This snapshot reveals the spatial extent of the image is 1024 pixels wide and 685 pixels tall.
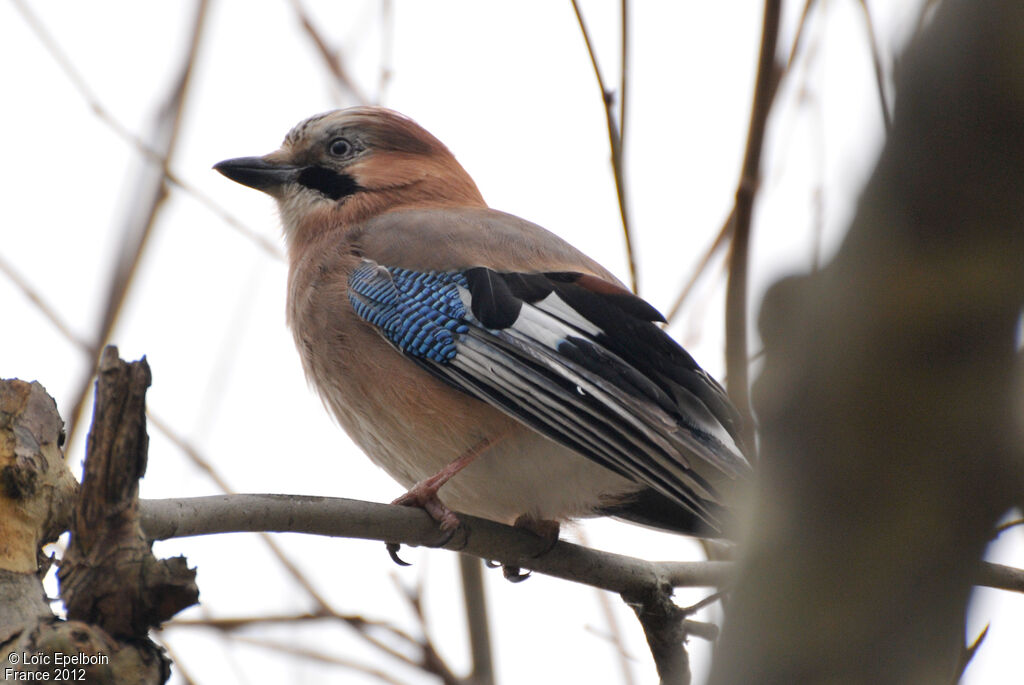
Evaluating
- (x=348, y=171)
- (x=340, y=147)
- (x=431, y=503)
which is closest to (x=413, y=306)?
(x=431, y=503)

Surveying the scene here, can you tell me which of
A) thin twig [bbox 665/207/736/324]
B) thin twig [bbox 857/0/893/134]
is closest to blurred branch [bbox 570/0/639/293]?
thin twig [bbox 665/207/736/324]

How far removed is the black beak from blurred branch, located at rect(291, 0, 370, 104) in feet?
2.74

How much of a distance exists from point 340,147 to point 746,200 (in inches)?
122

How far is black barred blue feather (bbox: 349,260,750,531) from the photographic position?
11.4 ft

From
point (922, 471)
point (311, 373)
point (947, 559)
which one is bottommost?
point (947, 559)

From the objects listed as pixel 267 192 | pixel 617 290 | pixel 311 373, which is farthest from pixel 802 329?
pixel 267 192

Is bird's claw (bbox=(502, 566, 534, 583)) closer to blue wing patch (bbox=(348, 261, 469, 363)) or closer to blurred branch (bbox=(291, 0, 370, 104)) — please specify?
blue wing patch (bbox=(348, 261, 469, 363))

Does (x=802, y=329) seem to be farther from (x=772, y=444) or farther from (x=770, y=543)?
(x=770, y=543)

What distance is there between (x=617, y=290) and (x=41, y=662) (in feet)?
8.29

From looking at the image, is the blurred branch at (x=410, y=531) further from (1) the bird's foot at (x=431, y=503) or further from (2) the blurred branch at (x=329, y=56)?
(2) the blurred branch at (x=329, y=56)

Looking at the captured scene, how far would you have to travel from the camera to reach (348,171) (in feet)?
18.0

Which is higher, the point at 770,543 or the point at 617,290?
the point at 617,290

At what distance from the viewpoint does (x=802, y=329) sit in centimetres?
145

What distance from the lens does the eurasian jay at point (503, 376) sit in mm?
3559
